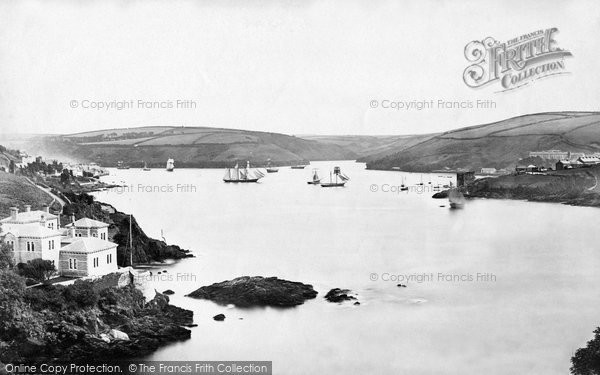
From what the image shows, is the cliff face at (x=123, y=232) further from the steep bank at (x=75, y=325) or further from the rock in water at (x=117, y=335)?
the rock in water at (x=117, y=335)

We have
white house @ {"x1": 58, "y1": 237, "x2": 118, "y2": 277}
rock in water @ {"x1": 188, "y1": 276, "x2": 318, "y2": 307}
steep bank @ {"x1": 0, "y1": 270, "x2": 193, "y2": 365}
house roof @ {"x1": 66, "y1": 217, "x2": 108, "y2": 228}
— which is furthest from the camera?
rock in water @ {"x1": 188, "y1": 276, "x2": 318, "y2": 307}

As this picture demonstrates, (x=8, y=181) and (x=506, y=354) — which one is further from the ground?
(x=8, y=181)

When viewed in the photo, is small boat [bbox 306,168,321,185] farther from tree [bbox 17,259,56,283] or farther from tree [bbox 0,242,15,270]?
tree [bbox 0,242,15,270]

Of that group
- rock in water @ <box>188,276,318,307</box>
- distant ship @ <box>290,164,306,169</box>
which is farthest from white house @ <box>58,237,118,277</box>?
distant ship @ <box>290,164,306,169</box>

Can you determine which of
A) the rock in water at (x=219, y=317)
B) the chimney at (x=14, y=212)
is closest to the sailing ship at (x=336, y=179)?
the rock in water at (x=219, y=317)

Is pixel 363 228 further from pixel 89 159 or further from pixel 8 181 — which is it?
pixel 8 181

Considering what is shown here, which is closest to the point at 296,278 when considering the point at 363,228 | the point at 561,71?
the point at 363,228
